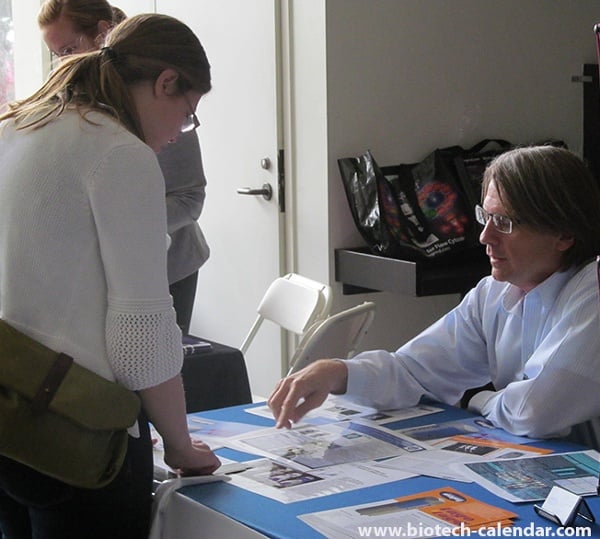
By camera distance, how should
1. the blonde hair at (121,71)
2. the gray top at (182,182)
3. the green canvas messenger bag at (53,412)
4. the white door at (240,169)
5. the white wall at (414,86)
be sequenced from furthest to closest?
the white door at (240,169), the white wall at (414,86), the gray top at (182,182), the blonde hair at (121,71), the green canvas messenger bag at (53,412)

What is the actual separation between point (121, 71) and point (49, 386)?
513mm

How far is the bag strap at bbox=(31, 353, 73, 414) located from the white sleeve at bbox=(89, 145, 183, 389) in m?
0.09

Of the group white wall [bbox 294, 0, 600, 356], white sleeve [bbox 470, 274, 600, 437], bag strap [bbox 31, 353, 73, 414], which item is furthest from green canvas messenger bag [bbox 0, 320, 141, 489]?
white wall [bbox 294, 0, 600, 356]

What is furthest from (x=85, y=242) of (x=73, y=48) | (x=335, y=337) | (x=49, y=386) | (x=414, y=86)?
(x=414, y=86)

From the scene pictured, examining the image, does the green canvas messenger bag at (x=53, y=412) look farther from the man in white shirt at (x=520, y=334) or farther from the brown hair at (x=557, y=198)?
the brown hair at (x=557, y=198)

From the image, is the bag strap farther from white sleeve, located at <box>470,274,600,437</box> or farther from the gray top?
the gray top

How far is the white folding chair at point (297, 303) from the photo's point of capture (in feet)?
9.71

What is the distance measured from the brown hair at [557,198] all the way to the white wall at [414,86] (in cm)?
163

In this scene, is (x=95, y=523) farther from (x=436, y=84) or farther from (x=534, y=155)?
(x=436, y=84)

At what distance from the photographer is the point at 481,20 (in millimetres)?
3861

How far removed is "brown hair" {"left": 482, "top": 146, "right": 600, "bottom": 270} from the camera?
81.2 inches

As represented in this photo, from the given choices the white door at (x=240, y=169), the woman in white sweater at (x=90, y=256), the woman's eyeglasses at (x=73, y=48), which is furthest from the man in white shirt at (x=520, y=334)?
the white door at (x=240, y=169)

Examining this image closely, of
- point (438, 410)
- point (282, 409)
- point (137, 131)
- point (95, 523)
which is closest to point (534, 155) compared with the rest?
point (438, 410)

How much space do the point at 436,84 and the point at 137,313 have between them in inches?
99.2
